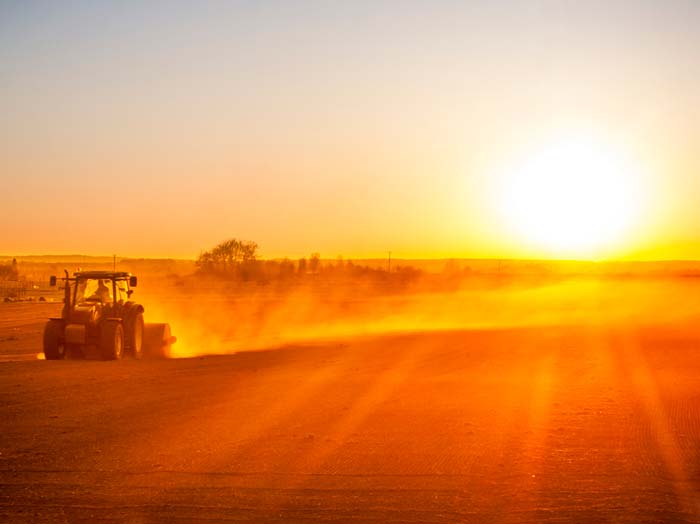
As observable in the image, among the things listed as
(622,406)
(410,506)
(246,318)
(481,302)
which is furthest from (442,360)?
(481,302)

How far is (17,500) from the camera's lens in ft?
31.1

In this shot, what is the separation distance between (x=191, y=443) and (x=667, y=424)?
24.7 feet

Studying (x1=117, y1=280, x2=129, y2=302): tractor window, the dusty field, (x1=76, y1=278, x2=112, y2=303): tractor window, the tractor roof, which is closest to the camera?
the dusty field

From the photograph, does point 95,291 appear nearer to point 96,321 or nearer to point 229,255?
point 96,321

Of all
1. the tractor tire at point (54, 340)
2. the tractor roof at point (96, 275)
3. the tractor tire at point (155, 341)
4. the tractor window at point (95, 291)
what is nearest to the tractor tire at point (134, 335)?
the tractor tire at point (155, 341)

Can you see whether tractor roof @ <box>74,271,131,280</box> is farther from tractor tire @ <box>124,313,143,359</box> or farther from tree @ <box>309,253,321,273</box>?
tree @ <box>309,253,321,273</box>

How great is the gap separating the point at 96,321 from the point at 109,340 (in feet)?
2.89

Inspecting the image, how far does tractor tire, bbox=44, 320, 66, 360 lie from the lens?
23.9 metres

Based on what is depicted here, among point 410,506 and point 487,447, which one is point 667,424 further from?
point 410,506

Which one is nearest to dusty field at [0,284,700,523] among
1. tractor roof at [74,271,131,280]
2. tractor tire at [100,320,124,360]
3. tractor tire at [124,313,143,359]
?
tractor tire at [100,320,124,360]

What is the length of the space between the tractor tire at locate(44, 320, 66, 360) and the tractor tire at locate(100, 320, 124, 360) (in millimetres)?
1176

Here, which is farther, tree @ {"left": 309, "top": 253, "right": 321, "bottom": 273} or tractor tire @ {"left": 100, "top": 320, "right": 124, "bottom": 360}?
tree @ {"left": 309, "top": 253, "right": 321, "bottom": 273}

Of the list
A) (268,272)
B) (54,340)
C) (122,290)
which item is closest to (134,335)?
(122,290)

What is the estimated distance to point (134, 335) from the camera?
82.7 ft
